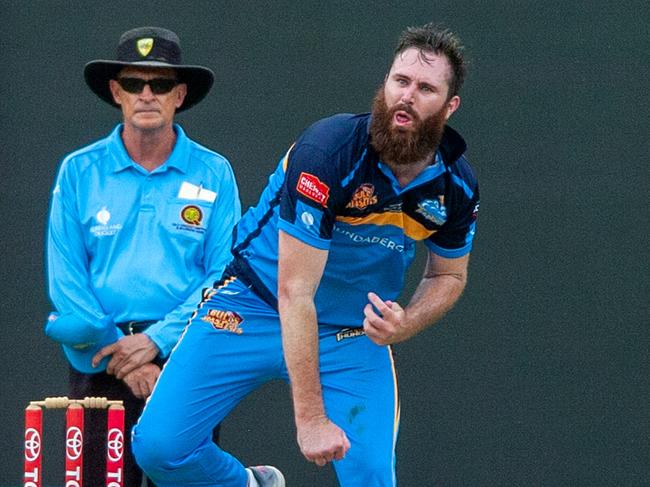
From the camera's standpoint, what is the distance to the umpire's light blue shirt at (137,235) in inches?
167

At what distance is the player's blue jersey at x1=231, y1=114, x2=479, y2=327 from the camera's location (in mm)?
3717

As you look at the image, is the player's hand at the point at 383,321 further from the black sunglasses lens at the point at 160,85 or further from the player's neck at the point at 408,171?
the black sunglasses lens at the point at 160,85

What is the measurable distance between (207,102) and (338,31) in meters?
0.50

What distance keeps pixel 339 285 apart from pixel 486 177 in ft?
3.62

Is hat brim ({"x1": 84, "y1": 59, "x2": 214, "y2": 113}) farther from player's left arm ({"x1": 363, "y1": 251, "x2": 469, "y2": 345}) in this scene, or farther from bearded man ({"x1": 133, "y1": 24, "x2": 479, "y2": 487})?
player's left arm ({"x1": 363, "y1": 251, "x2": 469, "y2": 345})

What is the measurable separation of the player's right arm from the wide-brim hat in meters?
0.65

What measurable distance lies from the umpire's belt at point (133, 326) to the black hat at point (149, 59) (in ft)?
2.51

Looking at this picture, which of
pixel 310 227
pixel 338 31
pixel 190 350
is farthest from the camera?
pixel 338 31

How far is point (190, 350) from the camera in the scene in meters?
4.04

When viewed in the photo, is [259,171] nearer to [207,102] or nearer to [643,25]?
[207,102]

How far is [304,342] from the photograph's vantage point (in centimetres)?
371

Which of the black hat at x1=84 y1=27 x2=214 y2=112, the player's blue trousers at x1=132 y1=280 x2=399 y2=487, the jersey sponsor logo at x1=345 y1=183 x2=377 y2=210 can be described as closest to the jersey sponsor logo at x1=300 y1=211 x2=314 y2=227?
the jersey sponsor logo at x1=345 y1=183 x2=377 y2=210

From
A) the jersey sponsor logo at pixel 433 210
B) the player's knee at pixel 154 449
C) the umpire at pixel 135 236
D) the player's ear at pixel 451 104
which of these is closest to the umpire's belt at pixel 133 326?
the umpire at pixel 135 236

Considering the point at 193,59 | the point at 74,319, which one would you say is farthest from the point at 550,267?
the point at 74,319
